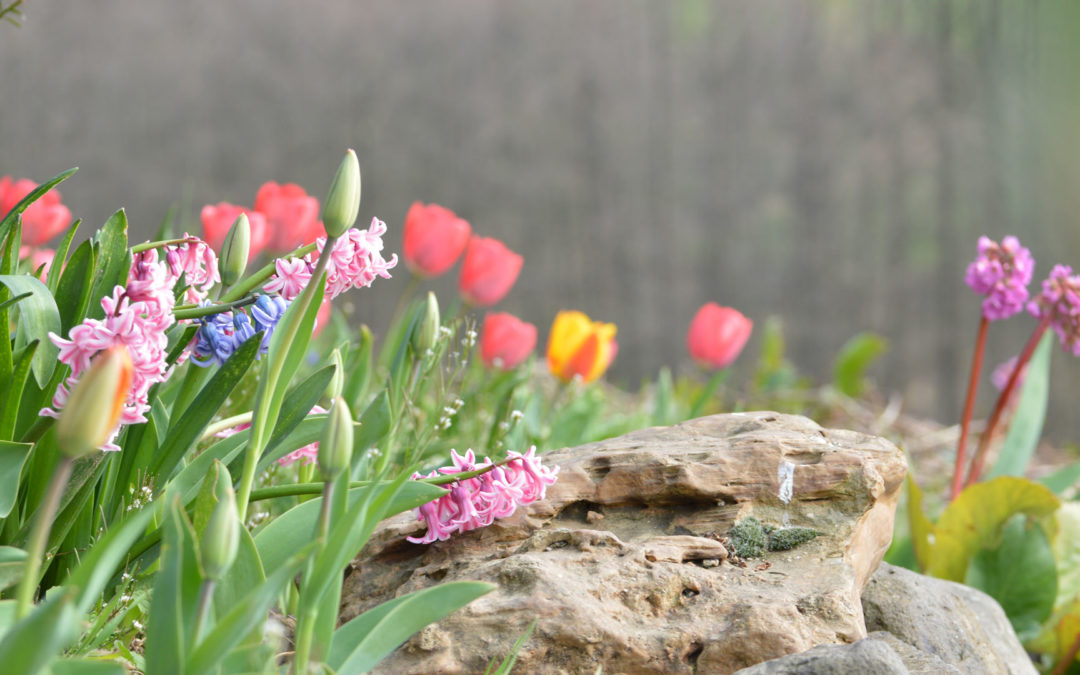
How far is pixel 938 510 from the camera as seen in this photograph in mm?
2387

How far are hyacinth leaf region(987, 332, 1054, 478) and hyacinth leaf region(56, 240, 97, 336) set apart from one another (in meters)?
1.75

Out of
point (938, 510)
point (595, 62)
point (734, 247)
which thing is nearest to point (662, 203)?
point (734, 247)

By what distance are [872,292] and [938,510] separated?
1.35 metres

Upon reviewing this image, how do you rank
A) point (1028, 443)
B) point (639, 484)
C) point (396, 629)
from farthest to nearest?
1. point (1028, 443)
2. point (639, 484)
3. point (396, 629)

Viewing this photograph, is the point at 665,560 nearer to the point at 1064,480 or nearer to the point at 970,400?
the point at 970,400

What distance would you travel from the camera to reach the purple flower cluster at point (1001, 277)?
1663 mm

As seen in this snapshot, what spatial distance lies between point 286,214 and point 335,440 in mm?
1085

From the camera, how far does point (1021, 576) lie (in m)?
1.54

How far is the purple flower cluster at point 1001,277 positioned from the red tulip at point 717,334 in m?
0.59

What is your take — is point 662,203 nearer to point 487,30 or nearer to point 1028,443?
point 487,30

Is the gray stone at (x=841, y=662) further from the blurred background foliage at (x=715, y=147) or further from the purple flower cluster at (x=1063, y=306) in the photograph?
the blurred background foliage at (x=715, y=147)

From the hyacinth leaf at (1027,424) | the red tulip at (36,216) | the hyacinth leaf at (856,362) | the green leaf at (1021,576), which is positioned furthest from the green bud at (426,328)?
the hyacinth leaf at (856,362)

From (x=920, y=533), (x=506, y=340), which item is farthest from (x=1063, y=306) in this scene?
(x=506, y=340)

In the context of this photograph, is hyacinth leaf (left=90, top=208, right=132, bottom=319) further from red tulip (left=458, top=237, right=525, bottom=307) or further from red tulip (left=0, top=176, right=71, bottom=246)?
red tulip (left=458, top=237, right=525, bottom=307)
